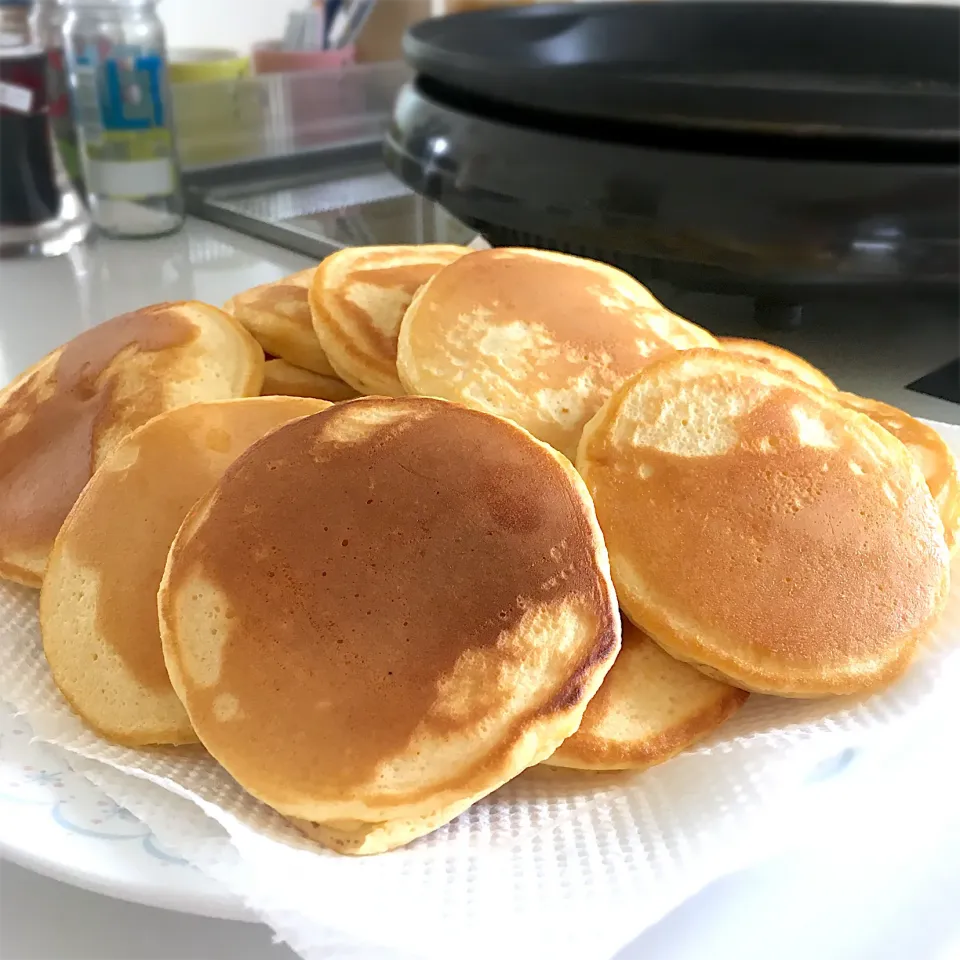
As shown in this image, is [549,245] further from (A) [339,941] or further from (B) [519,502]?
(A) [339,941]

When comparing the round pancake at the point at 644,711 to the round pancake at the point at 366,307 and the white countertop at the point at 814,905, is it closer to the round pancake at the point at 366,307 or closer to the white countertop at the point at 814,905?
the white countertop at the point at 814,905

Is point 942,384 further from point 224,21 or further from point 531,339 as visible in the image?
point 224,21

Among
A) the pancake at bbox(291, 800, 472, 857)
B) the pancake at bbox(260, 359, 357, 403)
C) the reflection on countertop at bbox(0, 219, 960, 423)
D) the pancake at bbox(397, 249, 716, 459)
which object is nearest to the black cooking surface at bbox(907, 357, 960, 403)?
the reflection on countertop at bbox(0, 219, 960, 423)

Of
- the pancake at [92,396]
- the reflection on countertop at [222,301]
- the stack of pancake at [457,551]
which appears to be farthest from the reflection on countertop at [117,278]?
the stack of pancake at [457,551]

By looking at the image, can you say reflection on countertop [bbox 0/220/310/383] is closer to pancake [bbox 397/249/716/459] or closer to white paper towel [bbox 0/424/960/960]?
pancake [bbox 397/249/716/459]

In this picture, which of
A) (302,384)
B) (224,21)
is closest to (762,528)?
(302,384)
